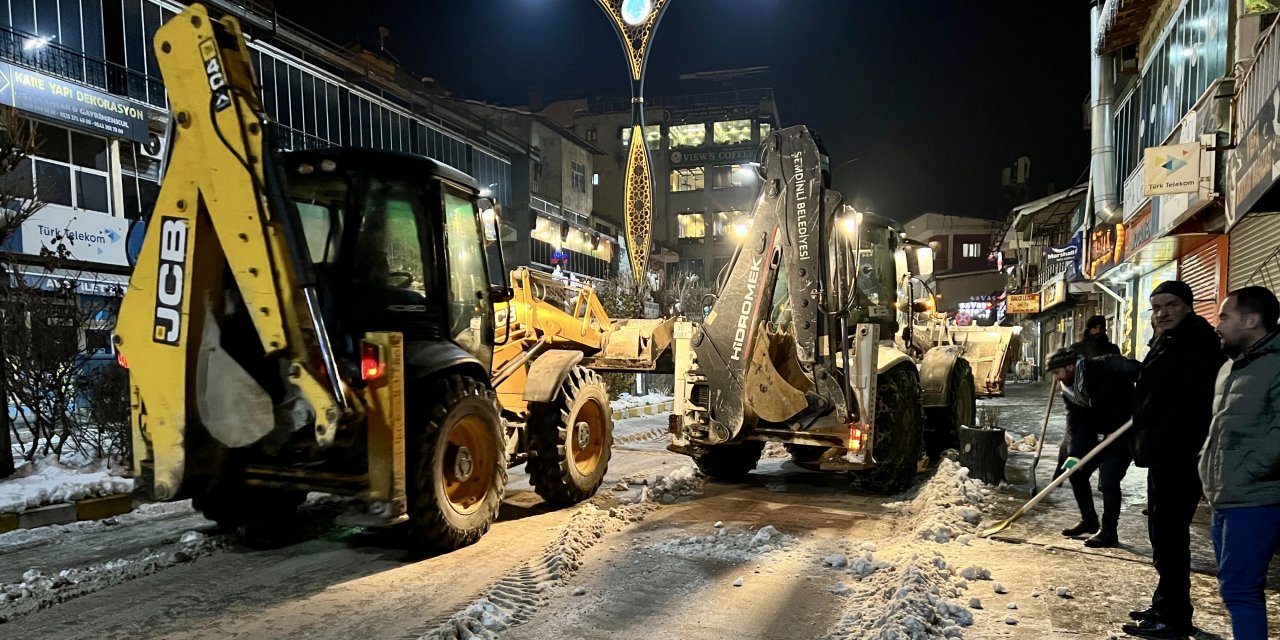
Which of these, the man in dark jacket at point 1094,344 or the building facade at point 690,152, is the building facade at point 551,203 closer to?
the building facade at point 690,152

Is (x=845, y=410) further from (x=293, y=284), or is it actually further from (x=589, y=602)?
(x=293, y=284)

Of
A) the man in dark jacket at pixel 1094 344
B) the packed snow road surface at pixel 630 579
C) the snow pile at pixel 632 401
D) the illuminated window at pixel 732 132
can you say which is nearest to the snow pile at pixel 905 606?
the packed snow road surface at pixel 630 579

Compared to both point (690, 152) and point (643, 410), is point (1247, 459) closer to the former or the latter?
point (643, 410)

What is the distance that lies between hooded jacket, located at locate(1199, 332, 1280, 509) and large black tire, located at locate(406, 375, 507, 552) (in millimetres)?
4390

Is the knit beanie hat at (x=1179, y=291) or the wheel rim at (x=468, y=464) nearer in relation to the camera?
the knit beanie hat at (x=1179, y=291)

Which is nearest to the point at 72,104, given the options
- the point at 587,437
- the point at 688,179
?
the point at 587,437

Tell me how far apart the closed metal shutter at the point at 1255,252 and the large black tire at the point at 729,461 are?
6.16 metres

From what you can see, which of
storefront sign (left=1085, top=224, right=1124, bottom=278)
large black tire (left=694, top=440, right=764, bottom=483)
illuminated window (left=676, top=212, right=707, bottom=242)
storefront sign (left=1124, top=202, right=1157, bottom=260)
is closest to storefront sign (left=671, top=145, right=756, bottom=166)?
illuminated window (left=676, top=212, right=707, bottom=242)

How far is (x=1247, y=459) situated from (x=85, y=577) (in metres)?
6.52

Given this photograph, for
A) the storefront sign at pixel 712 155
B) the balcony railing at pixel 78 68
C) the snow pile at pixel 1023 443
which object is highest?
the storefront sign at pixel 712 155

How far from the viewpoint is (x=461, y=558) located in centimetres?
510

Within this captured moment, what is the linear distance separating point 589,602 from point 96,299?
890 centimetres

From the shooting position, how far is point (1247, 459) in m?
3.05

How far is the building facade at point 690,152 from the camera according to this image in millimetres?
57656
